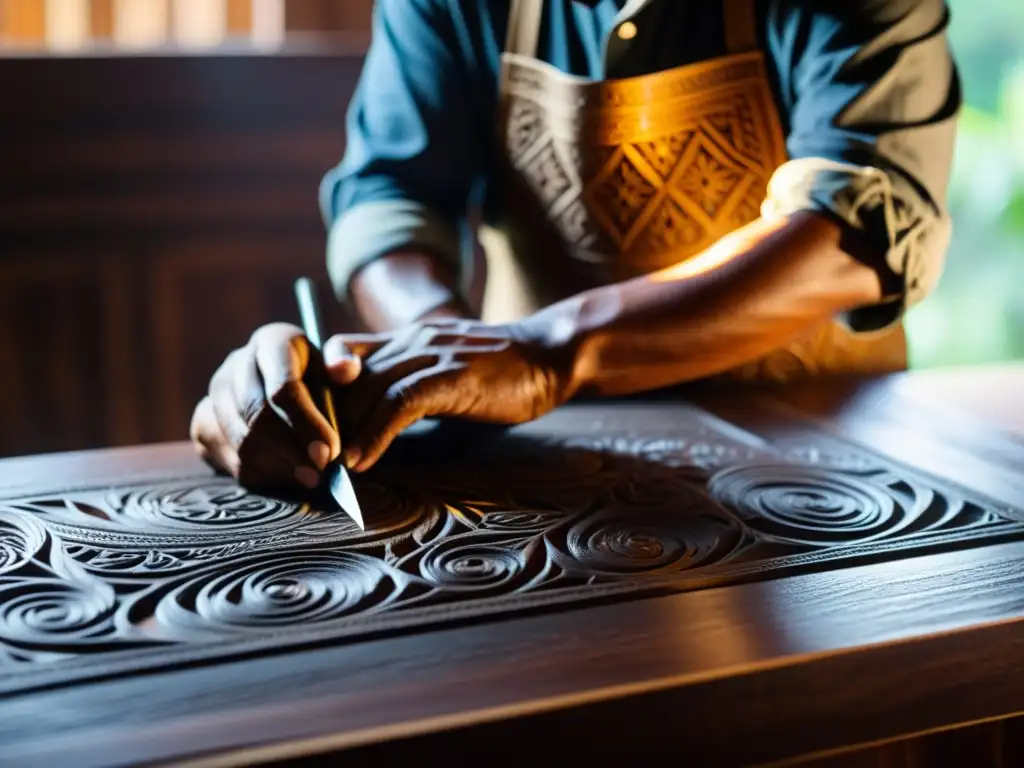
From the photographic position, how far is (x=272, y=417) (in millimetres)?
839

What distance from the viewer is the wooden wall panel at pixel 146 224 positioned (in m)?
1.92

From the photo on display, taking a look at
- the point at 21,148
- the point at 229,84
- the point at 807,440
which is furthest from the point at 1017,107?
the point at 21,148

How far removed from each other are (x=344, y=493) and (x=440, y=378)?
0.13 meters

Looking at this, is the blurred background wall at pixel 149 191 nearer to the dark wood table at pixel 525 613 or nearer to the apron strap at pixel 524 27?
the apron strap at pixel 524 27

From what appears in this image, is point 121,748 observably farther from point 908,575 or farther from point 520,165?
point 520,165

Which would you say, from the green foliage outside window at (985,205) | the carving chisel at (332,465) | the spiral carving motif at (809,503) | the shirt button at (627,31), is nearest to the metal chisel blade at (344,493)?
the carving chisel at (332,465)

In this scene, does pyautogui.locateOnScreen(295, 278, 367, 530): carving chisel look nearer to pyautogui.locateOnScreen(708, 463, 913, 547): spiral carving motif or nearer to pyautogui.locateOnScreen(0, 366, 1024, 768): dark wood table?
pyautogui.locateOnScreen(0, 366, 1024, 768): dark wood table

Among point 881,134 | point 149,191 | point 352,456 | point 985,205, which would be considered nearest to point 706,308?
point 881,134

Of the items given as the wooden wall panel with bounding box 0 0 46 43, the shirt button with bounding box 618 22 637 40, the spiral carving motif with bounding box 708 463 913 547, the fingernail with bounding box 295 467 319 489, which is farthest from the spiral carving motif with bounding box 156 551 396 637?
the wooden wall panel with bounding box 0 0 46 43

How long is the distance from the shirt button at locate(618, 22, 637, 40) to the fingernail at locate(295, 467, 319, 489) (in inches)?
22.3

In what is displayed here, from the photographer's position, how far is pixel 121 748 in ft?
1.67

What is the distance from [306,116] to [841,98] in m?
1.22

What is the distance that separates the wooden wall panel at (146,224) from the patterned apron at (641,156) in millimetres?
901

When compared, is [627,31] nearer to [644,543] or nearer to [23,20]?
[644,543]
